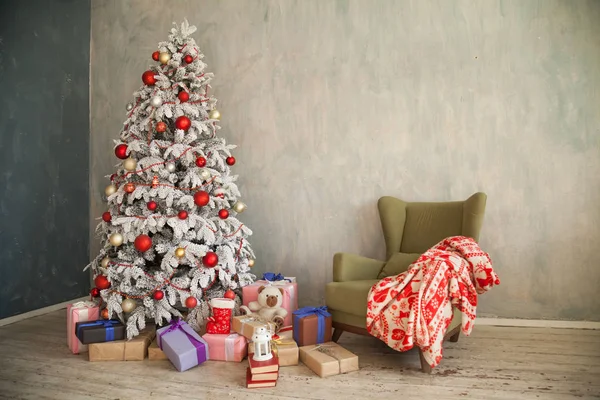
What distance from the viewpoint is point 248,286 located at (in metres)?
3.17

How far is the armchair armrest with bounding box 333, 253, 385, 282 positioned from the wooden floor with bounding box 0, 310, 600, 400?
447 millimetres

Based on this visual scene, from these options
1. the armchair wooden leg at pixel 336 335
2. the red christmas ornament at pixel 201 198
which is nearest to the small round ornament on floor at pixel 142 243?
the red christmas ornament at pixel 201 198

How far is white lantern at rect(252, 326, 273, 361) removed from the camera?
2.39 metres

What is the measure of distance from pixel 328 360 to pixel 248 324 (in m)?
0.56

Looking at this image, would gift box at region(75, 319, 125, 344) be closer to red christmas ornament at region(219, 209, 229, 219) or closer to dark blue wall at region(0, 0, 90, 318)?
red christmas ornament at region(219, 209, 229, 219)

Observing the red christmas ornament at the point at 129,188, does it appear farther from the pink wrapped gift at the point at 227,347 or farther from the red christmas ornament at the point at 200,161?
the pink wrapped gift at the point at 227,347

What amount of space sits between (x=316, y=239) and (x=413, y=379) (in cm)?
165

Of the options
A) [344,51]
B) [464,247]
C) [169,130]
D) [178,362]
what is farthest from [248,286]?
[344,51]

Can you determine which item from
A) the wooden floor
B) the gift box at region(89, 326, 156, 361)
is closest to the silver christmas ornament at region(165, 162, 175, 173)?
the gift box at region(89, 326, 156, 361)

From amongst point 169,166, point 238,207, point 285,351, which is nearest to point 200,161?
point 169,166

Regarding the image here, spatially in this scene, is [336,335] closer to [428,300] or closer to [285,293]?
[285,293]

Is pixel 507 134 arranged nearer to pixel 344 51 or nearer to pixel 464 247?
pixel 464 247

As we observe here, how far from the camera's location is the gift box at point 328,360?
244 centimetres

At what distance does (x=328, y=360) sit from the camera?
2463 mm
